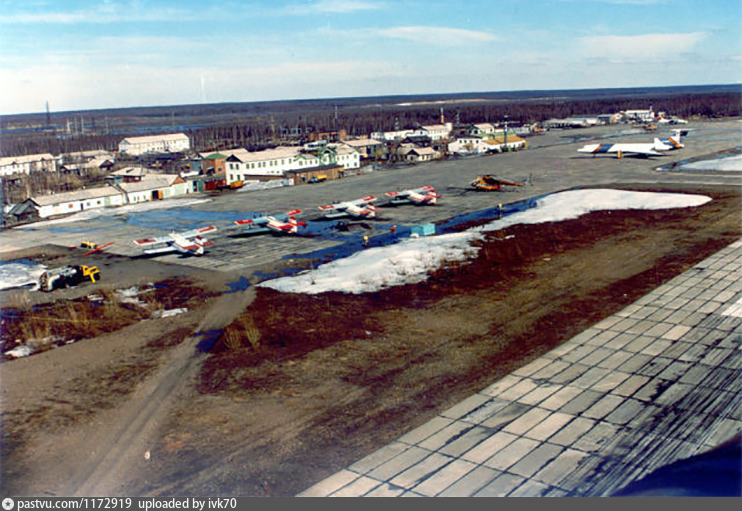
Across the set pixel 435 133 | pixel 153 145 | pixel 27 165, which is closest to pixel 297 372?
pixel 27 165

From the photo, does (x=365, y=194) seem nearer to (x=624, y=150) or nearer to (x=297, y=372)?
(x=624, y=150)

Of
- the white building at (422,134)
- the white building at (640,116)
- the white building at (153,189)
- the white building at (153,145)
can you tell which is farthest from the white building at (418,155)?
the white building at (640,116)

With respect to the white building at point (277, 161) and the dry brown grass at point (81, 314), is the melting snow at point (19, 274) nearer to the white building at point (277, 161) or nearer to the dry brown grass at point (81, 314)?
the dry brown grass at point (81, 314)

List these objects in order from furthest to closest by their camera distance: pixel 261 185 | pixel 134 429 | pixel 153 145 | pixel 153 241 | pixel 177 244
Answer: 1. pixel 153 145
2. pixel 261 185
3. pixel 153 241
4. pixel 177 244
5. pixel 134 429

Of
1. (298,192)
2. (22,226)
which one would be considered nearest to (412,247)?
(298,192)

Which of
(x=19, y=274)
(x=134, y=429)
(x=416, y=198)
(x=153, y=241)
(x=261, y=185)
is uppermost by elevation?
(x=261, y=185)

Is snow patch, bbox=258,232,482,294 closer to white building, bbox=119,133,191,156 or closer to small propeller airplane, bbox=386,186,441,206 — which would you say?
small propeller airplane, bbox=386,186,441,206
